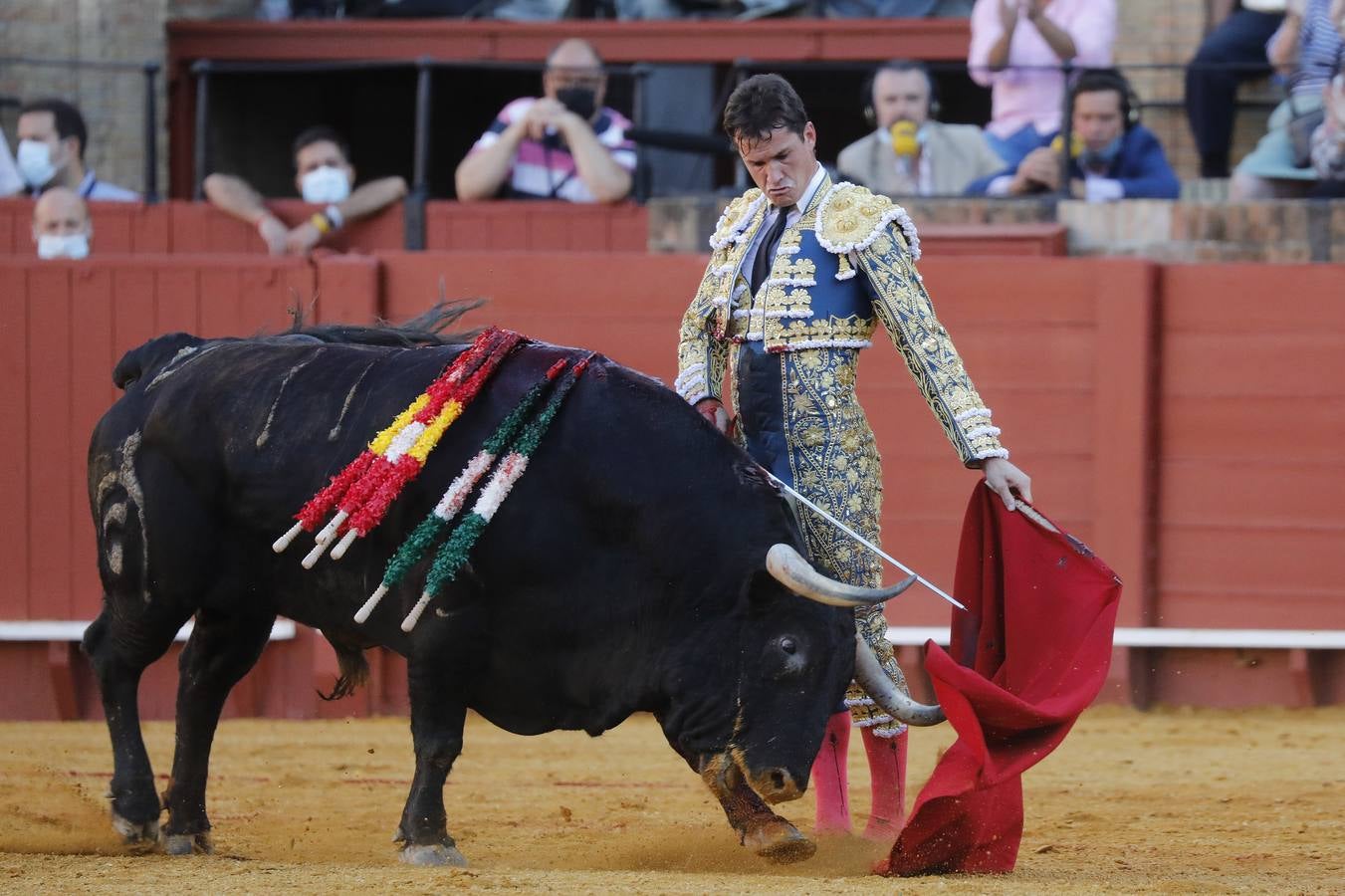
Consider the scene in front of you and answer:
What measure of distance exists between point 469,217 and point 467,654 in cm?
429

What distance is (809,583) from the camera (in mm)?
3670

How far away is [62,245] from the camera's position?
7430 mm

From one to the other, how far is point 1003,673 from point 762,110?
45.2 inches

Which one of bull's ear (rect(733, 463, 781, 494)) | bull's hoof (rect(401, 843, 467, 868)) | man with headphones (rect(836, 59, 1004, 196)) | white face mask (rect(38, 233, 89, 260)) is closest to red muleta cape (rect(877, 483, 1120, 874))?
bull's ear (rect(733, 463, 781, 494))

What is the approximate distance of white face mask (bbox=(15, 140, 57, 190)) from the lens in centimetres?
826

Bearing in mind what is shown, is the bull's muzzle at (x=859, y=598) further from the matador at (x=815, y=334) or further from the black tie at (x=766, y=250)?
the black tie at (x=766, y=250)

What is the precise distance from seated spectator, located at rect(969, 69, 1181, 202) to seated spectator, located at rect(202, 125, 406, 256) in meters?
2.31

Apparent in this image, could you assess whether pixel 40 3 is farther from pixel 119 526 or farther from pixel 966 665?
pixel 966 665

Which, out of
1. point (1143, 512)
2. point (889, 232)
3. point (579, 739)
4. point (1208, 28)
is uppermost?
point (1208, 28)

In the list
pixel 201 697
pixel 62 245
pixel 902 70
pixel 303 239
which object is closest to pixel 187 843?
pixel 201 697

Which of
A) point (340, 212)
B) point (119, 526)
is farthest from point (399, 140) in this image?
point (119, 526)

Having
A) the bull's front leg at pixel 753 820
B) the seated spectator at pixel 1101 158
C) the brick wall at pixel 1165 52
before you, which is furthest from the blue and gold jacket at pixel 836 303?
the brick wall at pixel 1165 52

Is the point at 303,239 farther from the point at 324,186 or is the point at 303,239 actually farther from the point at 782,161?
the point at 782,161

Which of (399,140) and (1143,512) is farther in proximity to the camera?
(399,140)
